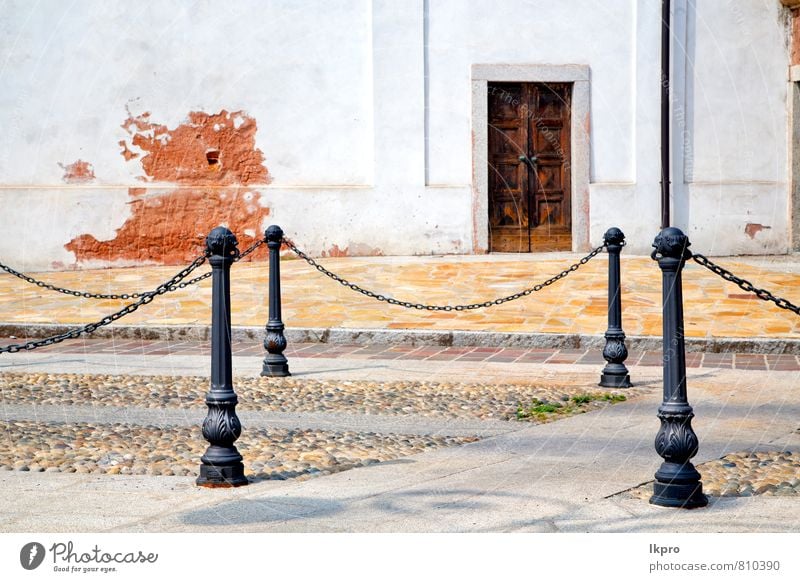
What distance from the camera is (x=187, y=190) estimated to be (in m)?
14.8

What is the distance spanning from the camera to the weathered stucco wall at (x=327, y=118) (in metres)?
14.4

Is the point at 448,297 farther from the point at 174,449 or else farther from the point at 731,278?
the point at 731,278

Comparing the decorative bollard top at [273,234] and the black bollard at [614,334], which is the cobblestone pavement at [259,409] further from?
the decorative bollard top at [273,234]

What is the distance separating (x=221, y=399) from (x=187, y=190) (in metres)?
10.4

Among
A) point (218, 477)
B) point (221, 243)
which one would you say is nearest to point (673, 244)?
point (221, 243)

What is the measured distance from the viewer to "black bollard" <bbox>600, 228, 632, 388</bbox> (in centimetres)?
718

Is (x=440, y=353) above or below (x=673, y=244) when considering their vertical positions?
below

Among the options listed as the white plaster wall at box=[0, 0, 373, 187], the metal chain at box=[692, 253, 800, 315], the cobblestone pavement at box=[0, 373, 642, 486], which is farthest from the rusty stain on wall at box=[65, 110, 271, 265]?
the metal chain at box=[692, 253, 800, 315]

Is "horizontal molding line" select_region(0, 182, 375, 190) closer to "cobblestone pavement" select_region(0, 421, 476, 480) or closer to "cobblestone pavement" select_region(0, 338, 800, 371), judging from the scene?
"cobblestone pavement" select_region(0, 338, 800, 371)

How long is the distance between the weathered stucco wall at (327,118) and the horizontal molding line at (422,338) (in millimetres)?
4879

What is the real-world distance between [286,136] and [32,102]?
307 centimetres

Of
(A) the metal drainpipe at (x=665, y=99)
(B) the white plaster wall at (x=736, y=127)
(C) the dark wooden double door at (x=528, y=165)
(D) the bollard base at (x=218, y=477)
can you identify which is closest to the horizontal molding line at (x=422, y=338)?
(D) the bollard base at (x=218, y=477)

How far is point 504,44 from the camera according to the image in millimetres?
15148
